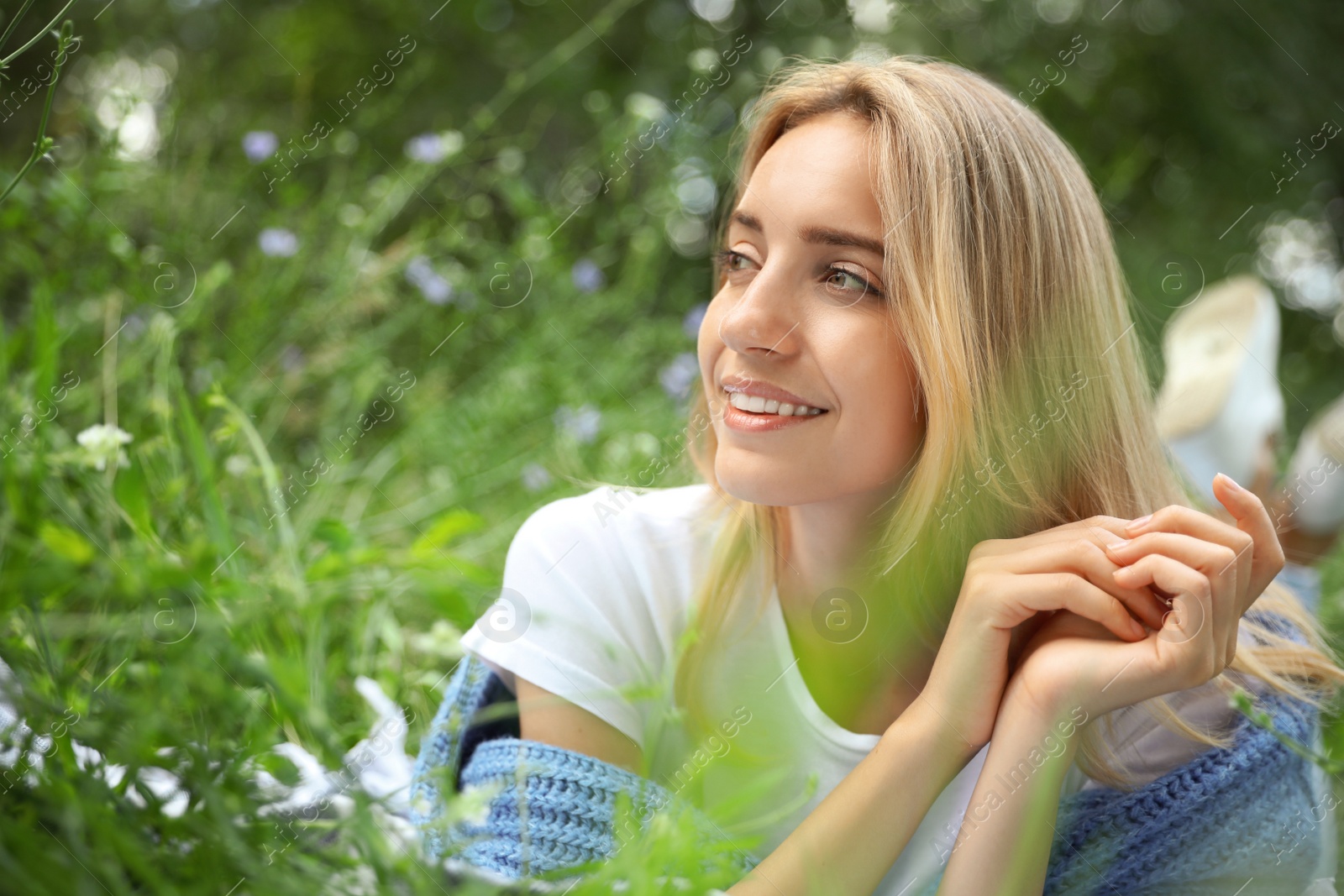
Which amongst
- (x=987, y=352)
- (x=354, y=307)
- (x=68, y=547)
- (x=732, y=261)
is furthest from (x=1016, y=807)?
(x=354, y=307)

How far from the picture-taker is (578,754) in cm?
105

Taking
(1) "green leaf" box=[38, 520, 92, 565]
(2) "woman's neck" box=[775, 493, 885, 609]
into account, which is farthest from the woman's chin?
(1) "green leaf" box=[38, 520, 92, 565]

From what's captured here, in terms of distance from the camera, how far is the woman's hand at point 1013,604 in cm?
95

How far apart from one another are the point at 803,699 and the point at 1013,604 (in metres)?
0.31

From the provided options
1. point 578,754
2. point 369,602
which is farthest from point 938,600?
point 369,602

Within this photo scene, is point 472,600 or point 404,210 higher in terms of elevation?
point 404,210

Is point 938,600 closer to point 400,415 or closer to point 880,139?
point 880,139

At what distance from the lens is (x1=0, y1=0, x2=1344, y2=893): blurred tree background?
65 centimetres

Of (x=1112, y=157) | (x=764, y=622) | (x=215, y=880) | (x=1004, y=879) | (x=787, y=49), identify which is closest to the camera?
(x=215, y=880)

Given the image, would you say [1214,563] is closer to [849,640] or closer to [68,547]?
[849,640]

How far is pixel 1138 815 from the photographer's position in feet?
3.45

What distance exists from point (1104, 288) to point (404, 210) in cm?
303

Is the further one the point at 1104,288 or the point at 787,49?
the point at 787,49

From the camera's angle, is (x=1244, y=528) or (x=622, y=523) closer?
(x=1244, y=528)
